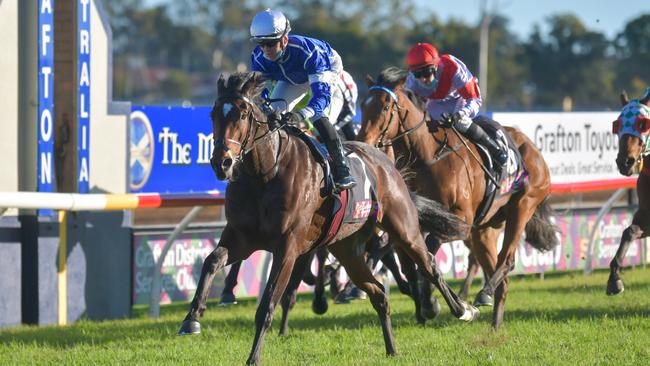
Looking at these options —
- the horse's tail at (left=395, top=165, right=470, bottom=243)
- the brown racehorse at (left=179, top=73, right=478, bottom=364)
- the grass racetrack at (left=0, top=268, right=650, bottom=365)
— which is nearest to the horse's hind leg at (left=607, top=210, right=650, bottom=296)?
the grass racetrack at (left=0, top=268, right=650, bottom=365)

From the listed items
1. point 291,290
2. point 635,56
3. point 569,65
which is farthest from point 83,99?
point 569,65

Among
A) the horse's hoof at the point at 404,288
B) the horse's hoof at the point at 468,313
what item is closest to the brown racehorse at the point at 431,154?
the horse's hoof at the point at 404,288

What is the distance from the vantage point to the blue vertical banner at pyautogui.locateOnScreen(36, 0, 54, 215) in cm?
847

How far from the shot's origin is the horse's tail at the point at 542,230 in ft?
31.0

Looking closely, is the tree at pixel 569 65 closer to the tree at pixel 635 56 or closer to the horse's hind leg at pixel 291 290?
the tree at pixel 635 56

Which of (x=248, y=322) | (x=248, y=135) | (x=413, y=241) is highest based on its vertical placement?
(x=248, y=135)

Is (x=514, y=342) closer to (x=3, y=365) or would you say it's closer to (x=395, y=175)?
(x=395, y=175)

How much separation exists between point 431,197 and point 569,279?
4.25 m

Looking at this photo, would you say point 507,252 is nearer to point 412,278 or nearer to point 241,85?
point 412,278

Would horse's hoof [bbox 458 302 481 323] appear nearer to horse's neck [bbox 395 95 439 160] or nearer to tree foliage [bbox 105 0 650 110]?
horse's neck [bbox 395 95 439 160]

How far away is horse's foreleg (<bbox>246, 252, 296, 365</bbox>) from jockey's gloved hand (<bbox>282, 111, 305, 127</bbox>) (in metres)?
0.73

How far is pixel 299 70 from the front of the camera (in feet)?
22.5

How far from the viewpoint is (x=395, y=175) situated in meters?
7.13

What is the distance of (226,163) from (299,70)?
151cm
